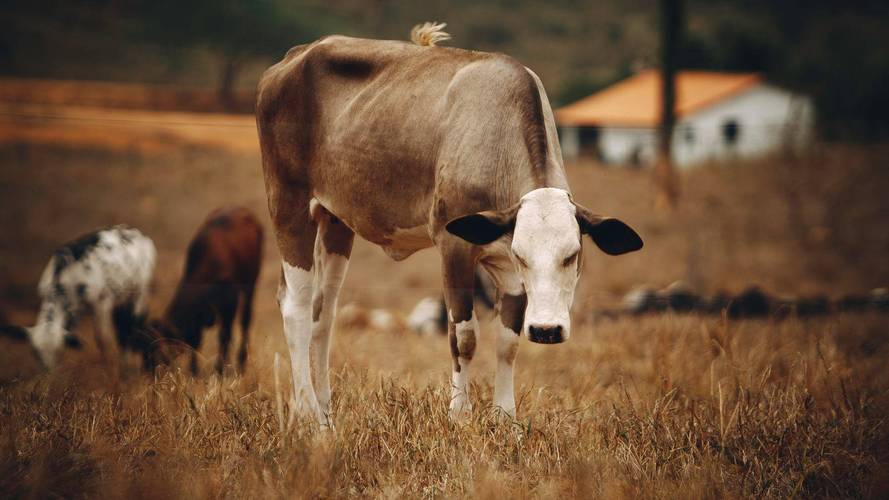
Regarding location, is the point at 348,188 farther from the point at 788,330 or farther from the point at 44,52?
the point at 44,52

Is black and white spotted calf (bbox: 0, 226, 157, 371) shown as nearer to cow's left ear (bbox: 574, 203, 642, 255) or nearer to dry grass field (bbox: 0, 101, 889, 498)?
dry grass field (bbox: 0, 101, 889, 498)

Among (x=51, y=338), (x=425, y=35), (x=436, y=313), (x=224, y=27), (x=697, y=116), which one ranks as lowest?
(x=697, y=116)

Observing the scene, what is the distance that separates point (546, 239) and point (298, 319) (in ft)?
6.64

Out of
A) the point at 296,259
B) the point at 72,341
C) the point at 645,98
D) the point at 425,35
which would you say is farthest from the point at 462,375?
the point at 645,98

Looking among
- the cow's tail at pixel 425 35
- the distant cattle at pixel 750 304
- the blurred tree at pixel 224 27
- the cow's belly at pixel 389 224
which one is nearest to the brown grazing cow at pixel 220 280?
the cow's belly at pixel 389 224

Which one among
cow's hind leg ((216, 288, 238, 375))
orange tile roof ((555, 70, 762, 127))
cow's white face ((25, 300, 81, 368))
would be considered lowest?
orange tile roof ((555, 70, 762, 127))

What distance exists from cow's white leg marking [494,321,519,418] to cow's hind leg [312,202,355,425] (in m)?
1.12

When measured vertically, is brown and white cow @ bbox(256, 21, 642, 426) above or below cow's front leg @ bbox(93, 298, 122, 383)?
above

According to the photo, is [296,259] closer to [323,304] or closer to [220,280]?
[323,304]

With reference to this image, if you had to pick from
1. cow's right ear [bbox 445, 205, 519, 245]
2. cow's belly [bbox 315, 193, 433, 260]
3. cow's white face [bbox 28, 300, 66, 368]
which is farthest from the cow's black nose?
cow's white face [bbox 28, 300, 66, 368]

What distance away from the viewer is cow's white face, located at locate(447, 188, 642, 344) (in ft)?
12.1

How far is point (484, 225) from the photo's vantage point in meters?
3.88

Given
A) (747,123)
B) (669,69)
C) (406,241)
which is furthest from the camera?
(747,123)

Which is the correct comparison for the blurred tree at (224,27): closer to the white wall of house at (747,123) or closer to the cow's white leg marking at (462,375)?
the white wall of house at (747,123)
